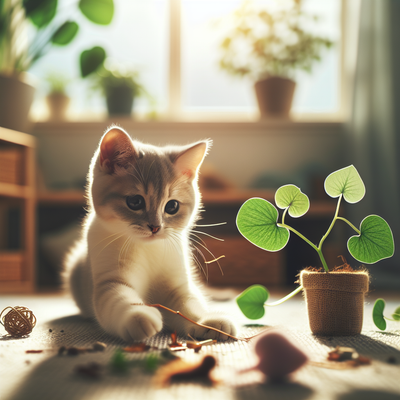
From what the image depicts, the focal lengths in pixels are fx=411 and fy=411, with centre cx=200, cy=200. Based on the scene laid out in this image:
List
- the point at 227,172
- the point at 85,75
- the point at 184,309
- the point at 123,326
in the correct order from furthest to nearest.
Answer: the point at 227,172 < the point at 85,75 < the point at 184,309 < the point at 123,326

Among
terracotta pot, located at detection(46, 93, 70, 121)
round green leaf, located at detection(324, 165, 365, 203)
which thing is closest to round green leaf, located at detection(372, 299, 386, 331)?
round green leaf, located at detection(324, 165, 365, 203)

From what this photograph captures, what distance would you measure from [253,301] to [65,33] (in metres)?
2.26

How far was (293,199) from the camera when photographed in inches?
35.5

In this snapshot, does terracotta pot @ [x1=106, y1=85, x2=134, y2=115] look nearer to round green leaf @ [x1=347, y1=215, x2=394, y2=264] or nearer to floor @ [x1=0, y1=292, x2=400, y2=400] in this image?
floor @ [x1=0, y1=292, x2=400, y2=400]

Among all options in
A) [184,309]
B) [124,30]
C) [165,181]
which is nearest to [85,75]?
[124,30]

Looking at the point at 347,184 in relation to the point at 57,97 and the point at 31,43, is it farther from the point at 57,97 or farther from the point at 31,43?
the point at 57,97

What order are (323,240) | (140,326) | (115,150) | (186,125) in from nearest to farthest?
(140,326)
(323,240)
(115,150)
(186,125)

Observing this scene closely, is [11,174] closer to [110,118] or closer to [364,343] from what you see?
[110,118]

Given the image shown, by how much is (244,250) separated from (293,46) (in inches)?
56.0

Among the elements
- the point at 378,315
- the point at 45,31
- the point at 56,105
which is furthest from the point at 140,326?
the point at 56,105

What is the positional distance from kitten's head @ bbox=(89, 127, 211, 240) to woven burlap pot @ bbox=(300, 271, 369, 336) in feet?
1.16

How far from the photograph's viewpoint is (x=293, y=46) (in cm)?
275

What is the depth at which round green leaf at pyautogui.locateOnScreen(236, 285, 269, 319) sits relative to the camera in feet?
2.98

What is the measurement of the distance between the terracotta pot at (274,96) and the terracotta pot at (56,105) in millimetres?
1377
